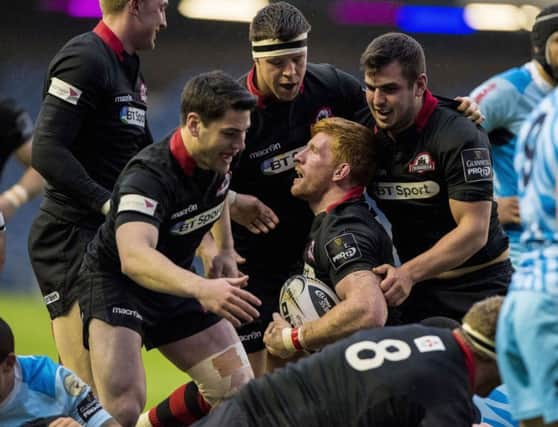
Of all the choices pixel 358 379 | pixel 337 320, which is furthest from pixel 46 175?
pixel 358 379

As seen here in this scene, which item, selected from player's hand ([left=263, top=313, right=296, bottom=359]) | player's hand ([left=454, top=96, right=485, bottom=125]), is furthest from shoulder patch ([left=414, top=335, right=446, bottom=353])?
player's hand ([left=454, top=96, right=485, bottom=125])

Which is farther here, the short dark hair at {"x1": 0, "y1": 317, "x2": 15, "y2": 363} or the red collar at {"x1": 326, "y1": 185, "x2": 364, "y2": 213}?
the red collar at {"x1": 326, "y1": 185, "x2": 364, "y2": 213}

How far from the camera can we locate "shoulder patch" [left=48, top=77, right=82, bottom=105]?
532 cm

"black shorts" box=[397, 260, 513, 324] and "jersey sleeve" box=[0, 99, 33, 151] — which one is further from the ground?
"jersey sleeve" box=[0, 99, 33, 151]

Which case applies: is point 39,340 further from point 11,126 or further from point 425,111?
point 425,111

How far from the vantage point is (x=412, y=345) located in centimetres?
392

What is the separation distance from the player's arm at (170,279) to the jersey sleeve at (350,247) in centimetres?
60

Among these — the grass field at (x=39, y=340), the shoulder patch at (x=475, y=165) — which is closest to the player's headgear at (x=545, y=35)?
the shoulder patch at (x=475, y=165)

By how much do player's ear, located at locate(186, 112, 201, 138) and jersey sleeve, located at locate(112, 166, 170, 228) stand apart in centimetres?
21

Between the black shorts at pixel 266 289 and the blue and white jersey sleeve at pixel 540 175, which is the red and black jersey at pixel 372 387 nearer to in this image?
the blue and white jersey sleeve at pixel 540 175

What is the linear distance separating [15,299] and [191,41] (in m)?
3.96

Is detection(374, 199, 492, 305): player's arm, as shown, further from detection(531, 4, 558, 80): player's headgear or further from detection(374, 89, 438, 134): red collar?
detection(531, 4, 558, 80): player's headgear

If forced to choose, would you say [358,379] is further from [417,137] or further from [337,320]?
[417,137]

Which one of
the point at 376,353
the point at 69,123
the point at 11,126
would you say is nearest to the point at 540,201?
the point at 376,353
